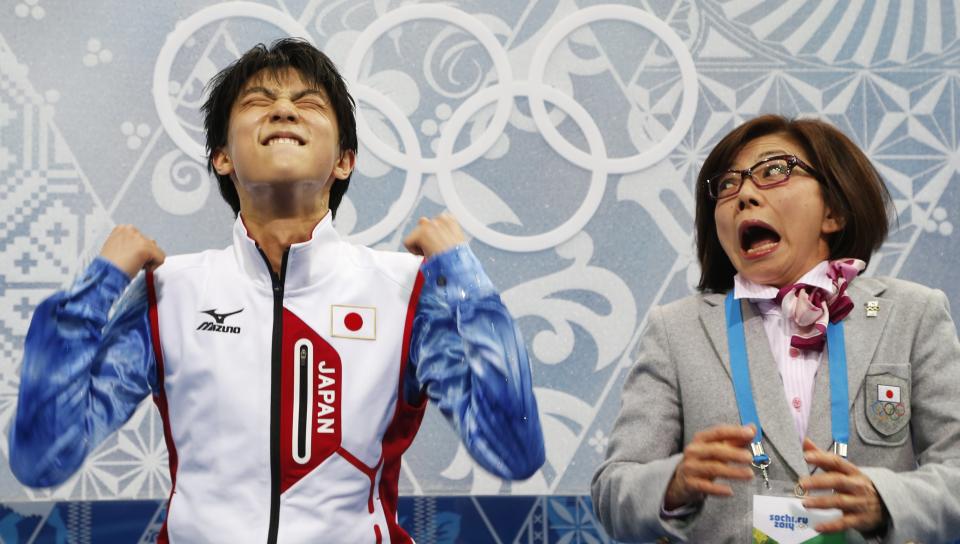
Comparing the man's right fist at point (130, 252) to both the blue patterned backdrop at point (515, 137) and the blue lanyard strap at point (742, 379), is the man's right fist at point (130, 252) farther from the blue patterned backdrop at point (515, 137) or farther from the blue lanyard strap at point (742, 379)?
the blue patterned backdrop at point (515, 137)

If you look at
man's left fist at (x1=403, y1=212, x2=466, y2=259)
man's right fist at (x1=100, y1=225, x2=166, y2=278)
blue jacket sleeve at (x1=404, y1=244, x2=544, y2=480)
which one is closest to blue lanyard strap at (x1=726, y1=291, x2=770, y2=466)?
blue jacket sleeve at (x1=404, y1=244, x2=544, y2=480)

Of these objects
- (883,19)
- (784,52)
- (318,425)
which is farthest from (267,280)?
(883,19)

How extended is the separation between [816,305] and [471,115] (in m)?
1.42

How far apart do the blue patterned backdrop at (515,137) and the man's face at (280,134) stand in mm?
1076

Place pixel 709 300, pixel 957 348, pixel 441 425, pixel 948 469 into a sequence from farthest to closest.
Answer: pixel 441 425 → pixel 709 300 → pixel 957 348 → pixel 948 469

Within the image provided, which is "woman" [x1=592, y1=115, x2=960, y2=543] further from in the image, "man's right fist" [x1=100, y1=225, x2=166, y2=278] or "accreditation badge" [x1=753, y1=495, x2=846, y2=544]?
"man's right fist" [x1=100, y1=225, x2=166, y2=278]

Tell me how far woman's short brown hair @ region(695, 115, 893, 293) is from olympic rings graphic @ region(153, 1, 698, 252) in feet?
3.09

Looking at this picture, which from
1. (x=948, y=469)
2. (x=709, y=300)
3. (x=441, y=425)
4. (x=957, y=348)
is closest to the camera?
(x=948, y=469)

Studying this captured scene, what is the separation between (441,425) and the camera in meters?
3.01

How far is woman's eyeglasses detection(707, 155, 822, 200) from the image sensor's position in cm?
203

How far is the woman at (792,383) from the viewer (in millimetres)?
1704

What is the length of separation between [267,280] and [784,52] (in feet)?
6.36

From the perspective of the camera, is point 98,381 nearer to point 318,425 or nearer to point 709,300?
point 318,425

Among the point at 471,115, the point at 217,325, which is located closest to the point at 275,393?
the point at 217,325
